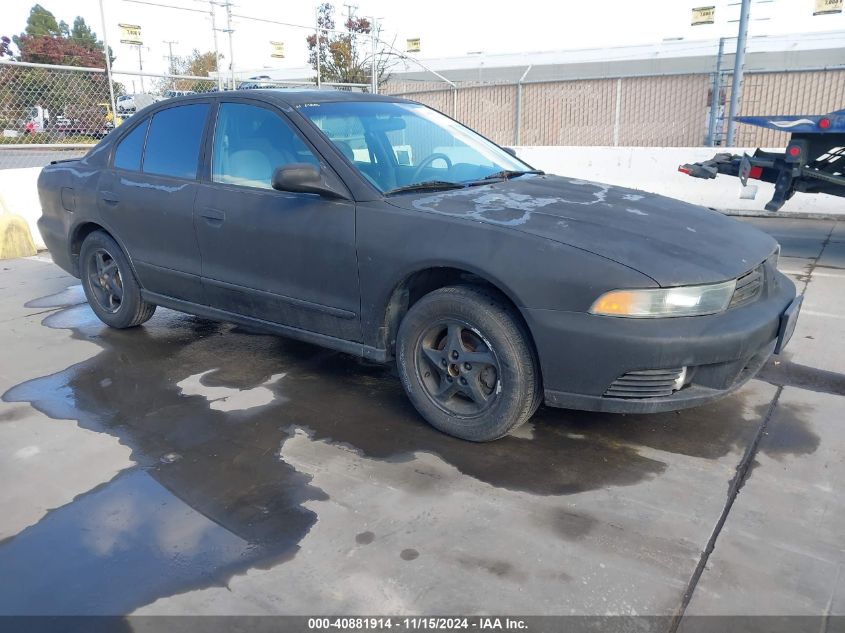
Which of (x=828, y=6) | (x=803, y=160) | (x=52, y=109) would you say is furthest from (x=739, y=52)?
(x=52, y=109)

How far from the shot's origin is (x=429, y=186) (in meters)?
3.91

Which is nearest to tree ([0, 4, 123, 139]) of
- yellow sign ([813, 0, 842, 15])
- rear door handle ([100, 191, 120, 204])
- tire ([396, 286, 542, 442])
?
rear door handle ([100, 191, 120, 204])

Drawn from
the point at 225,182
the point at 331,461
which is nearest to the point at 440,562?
the point at 331,461

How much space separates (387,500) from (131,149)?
3.37 meters

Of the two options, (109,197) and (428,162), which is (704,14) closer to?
(428,162)

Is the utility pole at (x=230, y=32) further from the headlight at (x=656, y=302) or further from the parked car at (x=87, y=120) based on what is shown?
the headlight at (x=656, y=302)

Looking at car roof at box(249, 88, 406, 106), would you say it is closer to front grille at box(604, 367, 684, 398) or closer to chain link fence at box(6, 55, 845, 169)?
front grille at box(604, 367, 684, 398)

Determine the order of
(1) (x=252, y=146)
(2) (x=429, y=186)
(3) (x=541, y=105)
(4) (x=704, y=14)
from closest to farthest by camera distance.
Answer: (2) (x=429, y=186)
(1) (x=252, y=146)
(4) (x=704, y=14)
(3) (x=541, y=105)

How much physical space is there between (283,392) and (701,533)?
8.02 ft

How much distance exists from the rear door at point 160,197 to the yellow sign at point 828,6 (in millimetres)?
10630

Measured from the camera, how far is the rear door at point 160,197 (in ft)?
15.0

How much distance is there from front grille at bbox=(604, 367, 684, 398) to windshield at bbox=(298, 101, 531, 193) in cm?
152

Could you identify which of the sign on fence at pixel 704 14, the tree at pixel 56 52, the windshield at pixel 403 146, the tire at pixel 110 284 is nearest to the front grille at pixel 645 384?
the windshield at pixel 403 146

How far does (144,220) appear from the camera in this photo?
15.8 feet
